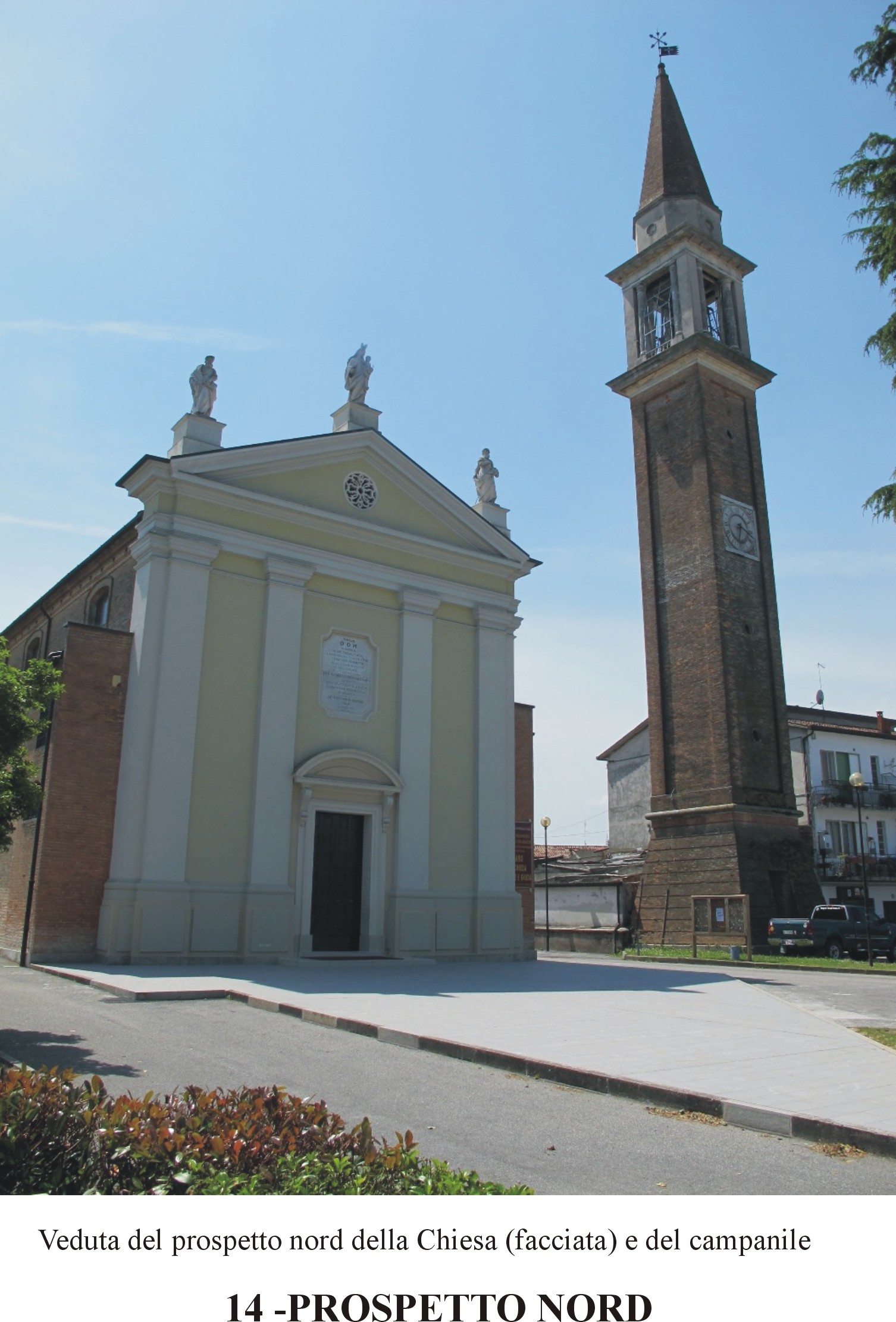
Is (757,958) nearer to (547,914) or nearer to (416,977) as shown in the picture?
A: (547,914)

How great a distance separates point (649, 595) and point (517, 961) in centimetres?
1707

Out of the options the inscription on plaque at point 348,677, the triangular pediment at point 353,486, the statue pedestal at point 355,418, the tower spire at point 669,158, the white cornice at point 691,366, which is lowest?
the inscription on plaque at point 348,677

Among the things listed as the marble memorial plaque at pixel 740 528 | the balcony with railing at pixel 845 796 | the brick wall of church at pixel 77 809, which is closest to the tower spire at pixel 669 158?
the marble memorial plaque at pixel 740 528

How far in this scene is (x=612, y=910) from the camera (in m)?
32.2

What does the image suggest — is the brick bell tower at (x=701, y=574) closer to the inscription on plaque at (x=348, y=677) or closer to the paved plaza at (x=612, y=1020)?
the paved plaza at (x=612, y=1020)

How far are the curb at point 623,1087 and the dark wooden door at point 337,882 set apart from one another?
752cm

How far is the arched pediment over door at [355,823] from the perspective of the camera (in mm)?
18375

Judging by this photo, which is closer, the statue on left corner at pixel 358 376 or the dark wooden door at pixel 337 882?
the dark wooden door at pixel 337 882

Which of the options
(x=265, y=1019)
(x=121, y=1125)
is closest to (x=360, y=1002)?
(x=265, y=1019)

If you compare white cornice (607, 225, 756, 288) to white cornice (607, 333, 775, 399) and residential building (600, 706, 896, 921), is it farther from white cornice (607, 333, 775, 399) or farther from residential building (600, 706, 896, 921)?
residential building (600, 706, 896, 921)

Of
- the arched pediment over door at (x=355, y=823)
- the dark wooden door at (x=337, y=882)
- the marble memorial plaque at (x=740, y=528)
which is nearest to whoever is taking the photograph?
the arched pediment over door at (x=355, y=823)

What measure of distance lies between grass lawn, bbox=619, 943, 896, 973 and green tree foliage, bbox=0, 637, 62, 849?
60.3ft

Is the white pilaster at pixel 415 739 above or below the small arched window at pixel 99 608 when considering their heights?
below

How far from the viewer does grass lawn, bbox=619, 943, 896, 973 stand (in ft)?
71.7
